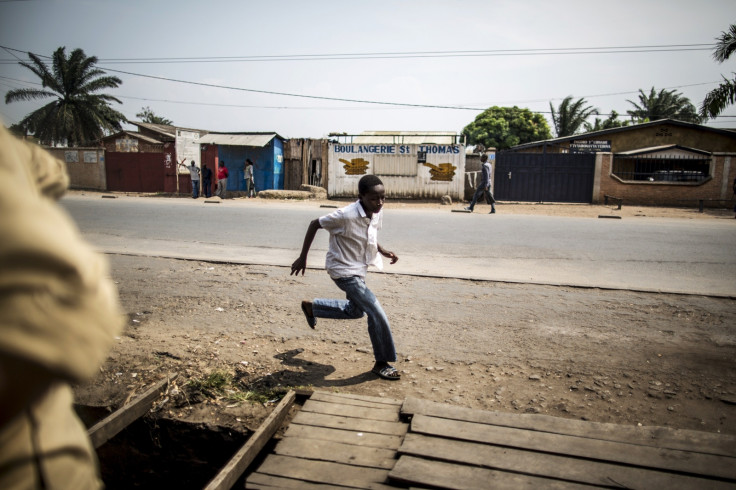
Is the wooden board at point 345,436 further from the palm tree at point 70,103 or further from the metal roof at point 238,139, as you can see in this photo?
the palm tree at point 70,103

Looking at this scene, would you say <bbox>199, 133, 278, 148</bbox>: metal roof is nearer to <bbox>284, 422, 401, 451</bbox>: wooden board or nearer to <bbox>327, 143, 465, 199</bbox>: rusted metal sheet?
<bbox>327, 143, 465, 199</bbox>: rusted metal sheet

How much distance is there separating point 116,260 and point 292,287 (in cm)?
336

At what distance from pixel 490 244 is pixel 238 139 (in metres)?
17.0

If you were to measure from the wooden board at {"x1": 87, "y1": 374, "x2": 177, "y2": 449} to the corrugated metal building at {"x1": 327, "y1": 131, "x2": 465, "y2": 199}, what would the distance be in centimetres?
1803

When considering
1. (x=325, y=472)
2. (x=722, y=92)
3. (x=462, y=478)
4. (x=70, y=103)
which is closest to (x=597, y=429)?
(x=462, y=478)

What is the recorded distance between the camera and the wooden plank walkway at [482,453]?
2.49m

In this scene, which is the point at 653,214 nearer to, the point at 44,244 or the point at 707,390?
the point at 707,390

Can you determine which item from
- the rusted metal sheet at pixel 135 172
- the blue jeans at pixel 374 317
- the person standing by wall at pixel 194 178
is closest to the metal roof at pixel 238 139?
the person standing by wall at pixel 194 178

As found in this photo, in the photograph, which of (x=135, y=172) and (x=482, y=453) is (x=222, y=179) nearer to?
(x=135, y=172)

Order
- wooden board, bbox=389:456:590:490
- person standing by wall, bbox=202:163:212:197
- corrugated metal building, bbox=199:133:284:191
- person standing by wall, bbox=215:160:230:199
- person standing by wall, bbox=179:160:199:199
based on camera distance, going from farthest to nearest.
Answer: corrugated metal building, bbox=199:133:284:191 → person standing by wall, bbox=202:163:212:197 → person standing by wall, bbox=179:160:199:199 → person standing by wall, bbox=215:160:230:199 → wooden board, bbox=389:456:590:490

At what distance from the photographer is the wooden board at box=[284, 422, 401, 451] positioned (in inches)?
113

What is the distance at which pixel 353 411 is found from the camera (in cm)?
320

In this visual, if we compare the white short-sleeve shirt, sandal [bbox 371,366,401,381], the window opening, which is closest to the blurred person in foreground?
the white short-sleeve shirt

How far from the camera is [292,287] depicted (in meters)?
6.22
